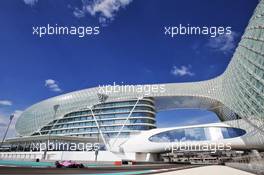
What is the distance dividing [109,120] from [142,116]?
11.7 meters

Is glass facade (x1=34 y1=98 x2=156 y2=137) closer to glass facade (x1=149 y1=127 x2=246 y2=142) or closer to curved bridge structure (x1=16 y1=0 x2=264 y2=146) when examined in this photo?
curved bridge structure (x1=16 y1=0 x2=264 y2=146)

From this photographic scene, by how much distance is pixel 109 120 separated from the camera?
91125 mm

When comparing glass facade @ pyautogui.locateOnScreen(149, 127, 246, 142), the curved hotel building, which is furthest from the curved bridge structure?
glass facade @ pyautogui.locateOnScreen(149, 127, 246, 142)

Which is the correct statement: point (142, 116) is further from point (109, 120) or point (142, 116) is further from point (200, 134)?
point (200, 134)

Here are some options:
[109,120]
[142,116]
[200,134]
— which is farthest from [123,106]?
[200,134]

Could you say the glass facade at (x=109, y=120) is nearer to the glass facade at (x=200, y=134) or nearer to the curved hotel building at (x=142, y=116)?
the curved hotel building at (x=142, y=116)

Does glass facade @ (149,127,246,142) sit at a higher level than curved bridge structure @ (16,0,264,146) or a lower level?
lower

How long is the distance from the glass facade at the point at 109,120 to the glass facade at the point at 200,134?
966 cm

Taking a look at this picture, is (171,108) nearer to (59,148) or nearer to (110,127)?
(110,127)

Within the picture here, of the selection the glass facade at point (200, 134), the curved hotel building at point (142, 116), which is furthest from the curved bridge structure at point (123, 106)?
the glass facade at point (200, 134)

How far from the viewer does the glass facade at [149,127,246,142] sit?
74000 millimetres

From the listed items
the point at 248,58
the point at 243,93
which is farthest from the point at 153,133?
the point at 248,58

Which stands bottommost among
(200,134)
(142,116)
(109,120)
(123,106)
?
(200,134)

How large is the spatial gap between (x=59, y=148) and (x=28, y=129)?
111ft
